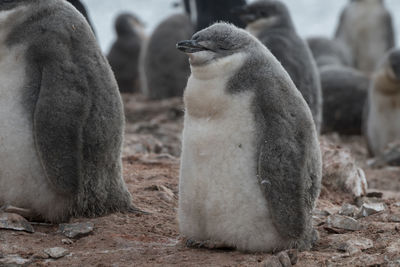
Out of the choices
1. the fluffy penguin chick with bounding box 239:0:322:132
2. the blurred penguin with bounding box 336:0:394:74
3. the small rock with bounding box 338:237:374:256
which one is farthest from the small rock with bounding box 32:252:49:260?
the blurred penguin with bounding box 336:0:394:74

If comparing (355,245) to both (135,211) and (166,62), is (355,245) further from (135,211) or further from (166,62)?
(166,62)

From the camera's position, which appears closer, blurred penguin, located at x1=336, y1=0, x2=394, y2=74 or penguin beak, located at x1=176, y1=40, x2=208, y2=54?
penguin beak, located at x1=176, y1=40, x2=208, y2=54

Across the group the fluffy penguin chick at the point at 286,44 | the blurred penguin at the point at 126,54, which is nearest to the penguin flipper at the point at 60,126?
the fluffy penguin chick at the point at 286,44

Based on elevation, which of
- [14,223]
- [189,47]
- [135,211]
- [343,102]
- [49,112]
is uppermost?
[189,47]

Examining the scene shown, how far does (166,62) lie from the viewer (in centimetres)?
1485

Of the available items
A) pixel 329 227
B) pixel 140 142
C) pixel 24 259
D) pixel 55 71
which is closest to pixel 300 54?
pixel 140 142

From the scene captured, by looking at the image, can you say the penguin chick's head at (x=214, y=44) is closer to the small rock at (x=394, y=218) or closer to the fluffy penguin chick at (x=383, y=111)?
the small rock at (x=394, y=218)

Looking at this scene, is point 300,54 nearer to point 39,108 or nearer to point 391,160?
point 391,160

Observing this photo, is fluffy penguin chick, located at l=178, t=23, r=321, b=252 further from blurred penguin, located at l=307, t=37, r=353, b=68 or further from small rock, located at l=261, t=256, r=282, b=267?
blurred penguin, located at l=307, t=37, r=353, b=68

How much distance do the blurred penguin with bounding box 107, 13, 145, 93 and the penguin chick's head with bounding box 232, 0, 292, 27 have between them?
921 centimetres

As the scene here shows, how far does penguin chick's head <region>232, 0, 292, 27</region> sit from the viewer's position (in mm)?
8922

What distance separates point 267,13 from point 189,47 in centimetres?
499

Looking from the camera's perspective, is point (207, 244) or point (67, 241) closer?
point (207, 244)

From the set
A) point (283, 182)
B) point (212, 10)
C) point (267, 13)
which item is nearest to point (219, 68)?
point (283, 182)
